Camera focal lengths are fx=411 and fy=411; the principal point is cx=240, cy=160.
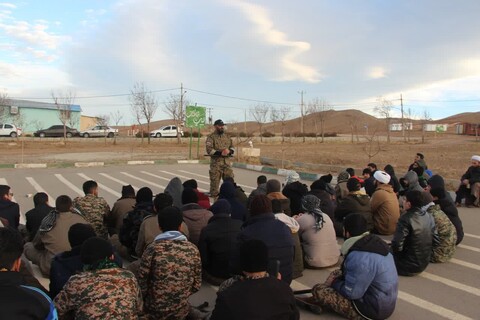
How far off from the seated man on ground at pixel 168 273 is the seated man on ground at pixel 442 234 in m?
3.55

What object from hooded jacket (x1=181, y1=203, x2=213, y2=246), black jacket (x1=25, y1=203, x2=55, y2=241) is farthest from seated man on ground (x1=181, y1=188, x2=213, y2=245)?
black jacket (x1=25, y1=203, x2=55, y2=241)

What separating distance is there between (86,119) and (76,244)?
7728 centimetres

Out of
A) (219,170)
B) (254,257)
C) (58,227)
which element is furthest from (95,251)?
(219,170)

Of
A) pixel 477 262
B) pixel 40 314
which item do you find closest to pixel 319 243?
pixel 477 262

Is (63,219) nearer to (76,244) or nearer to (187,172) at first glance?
(76,244)

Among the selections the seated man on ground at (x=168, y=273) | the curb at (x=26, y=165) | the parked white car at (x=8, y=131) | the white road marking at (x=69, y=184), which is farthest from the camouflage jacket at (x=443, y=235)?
the parked white car at (x=8, y=131)

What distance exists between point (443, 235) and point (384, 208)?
4.30ft

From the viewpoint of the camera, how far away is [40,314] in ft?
7.00

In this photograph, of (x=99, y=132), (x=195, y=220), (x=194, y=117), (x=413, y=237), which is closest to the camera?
→ (x=413, y=237)

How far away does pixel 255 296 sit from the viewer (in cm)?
252

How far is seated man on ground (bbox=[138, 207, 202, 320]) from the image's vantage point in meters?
3.57

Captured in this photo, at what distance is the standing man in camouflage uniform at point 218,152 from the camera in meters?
10.4

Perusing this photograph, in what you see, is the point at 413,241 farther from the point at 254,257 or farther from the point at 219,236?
the point at 254,257

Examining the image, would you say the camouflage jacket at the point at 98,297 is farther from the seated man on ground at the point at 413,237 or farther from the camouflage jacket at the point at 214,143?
the camouflage jacket at the point at 214,143
